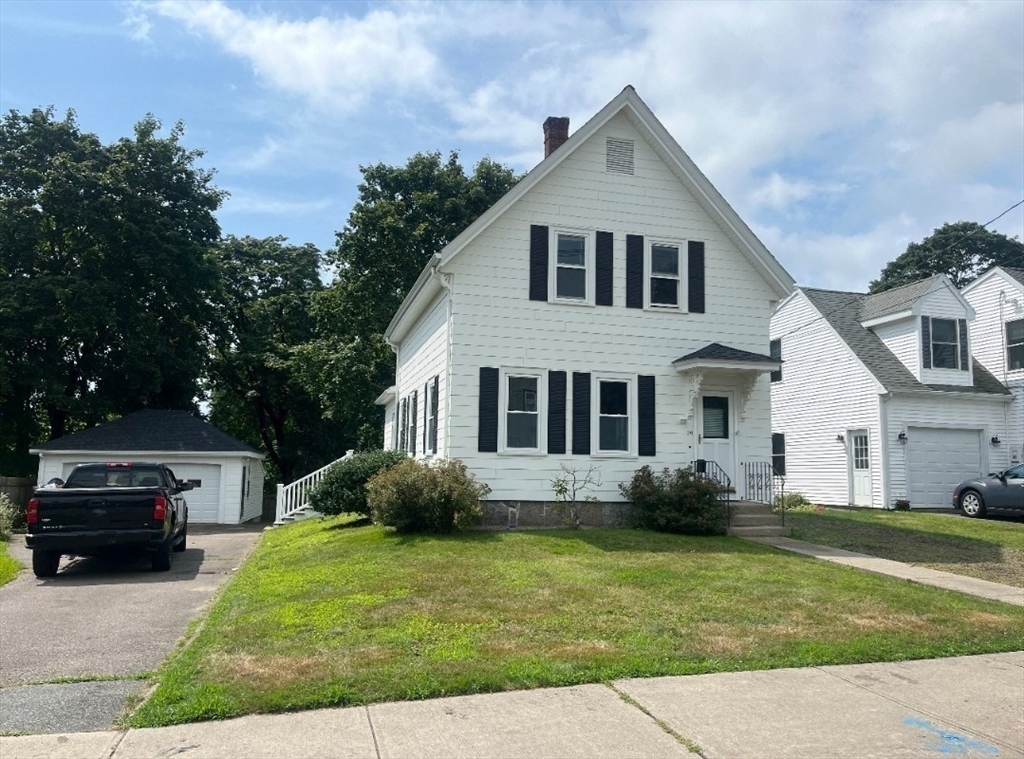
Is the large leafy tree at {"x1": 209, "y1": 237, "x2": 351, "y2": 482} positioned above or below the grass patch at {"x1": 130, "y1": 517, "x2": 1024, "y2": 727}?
above

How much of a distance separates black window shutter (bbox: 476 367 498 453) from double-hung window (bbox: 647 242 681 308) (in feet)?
12.5

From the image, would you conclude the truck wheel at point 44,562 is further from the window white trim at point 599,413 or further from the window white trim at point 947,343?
the window white trim at point 947,343

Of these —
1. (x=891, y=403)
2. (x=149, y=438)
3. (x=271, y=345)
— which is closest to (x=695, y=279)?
(x=891, y=403)

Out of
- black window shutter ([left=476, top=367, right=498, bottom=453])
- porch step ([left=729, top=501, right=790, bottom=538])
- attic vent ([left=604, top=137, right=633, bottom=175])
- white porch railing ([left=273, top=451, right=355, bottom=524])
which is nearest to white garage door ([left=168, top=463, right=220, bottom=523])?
white porch railing ([left=273, top=451, right=355, bottom=524])

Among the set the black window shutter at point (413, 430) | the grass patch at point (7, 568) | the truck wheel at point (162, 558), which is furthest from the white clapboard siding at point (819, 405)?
the grass patch at point (7, 568)

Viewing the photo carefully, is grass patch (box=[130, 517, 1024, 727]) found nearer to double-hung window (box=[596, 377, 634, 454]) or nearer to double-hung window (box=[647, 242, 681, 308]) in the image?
double-hung window (box=[596, 377, 634, 454])

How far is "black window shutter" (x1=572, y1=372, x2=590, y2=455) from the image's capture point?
52.2 feet

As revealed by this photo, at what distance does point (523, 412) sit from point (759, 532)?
5003mm

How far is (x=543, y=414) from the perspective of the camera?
15.8 metres

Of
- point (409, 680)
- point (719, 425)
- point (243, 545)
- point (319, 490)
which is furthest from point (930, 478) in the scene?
point (409, 680)

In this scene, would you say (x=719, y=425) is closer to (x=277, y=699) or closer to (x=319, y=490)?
(x=319, y=490)

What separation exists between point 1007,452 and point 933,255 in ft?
117

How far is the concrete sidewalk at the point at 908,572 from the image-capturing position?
10297 mm

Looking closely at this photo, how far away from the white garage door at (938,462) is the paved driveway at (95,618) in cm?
1859
